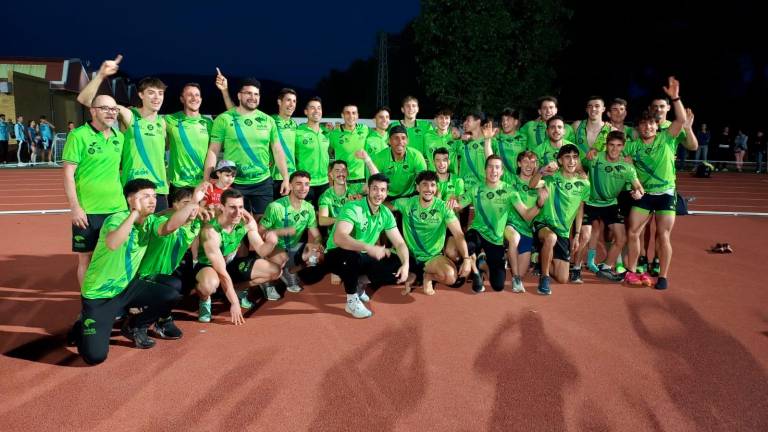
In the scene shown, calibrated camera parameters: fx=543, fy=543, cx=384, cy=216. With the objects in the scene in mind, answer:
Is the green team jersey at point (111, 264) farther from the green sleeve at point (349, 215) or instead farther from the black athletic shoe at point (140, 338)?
the green sleeve at point (349, 215)

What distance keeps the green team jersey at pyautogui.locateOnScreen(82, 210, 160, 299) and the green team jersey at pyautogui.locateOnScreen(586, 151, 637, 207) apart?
521cm

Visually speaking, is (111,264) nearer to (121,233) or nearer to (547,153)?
(121,233)

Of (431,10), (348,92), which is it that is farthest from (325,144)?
→ (348,92)

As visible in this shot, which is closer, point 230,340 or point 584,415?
point 584,415

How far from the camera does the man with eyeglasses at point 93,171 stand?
16.0ft

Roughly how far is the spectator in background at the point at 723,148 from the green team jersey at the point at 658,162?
1843 centimetres

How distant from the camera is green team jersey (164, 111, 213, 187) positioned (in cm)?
592

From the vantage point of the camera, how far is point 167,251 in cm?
488

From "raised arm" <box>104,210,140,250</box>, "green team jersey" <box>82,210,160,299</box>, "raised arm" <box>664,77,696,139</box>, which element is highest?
"raised arm" <box>664,77,696,139</box>

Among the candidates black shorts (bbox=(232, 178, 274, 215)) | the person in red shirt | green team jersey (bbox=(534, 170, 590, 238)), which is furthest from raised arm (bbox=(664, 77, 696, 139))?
the person in red shirt

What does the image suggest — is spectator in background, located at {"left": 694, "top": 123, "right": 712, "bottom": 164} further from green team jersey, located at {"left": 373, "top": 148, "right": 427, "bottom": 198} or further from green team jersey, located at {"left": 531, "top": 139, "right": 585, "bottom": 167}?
green team jersey, located at {"left": 373, "top": 148, "right": 427, "bottom": 198}

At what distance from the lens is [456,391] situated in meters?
3.78

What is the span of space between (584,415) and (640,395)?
1.84 ft

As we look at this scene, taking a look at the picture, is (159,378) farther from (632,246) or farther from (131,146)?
(632,246)
